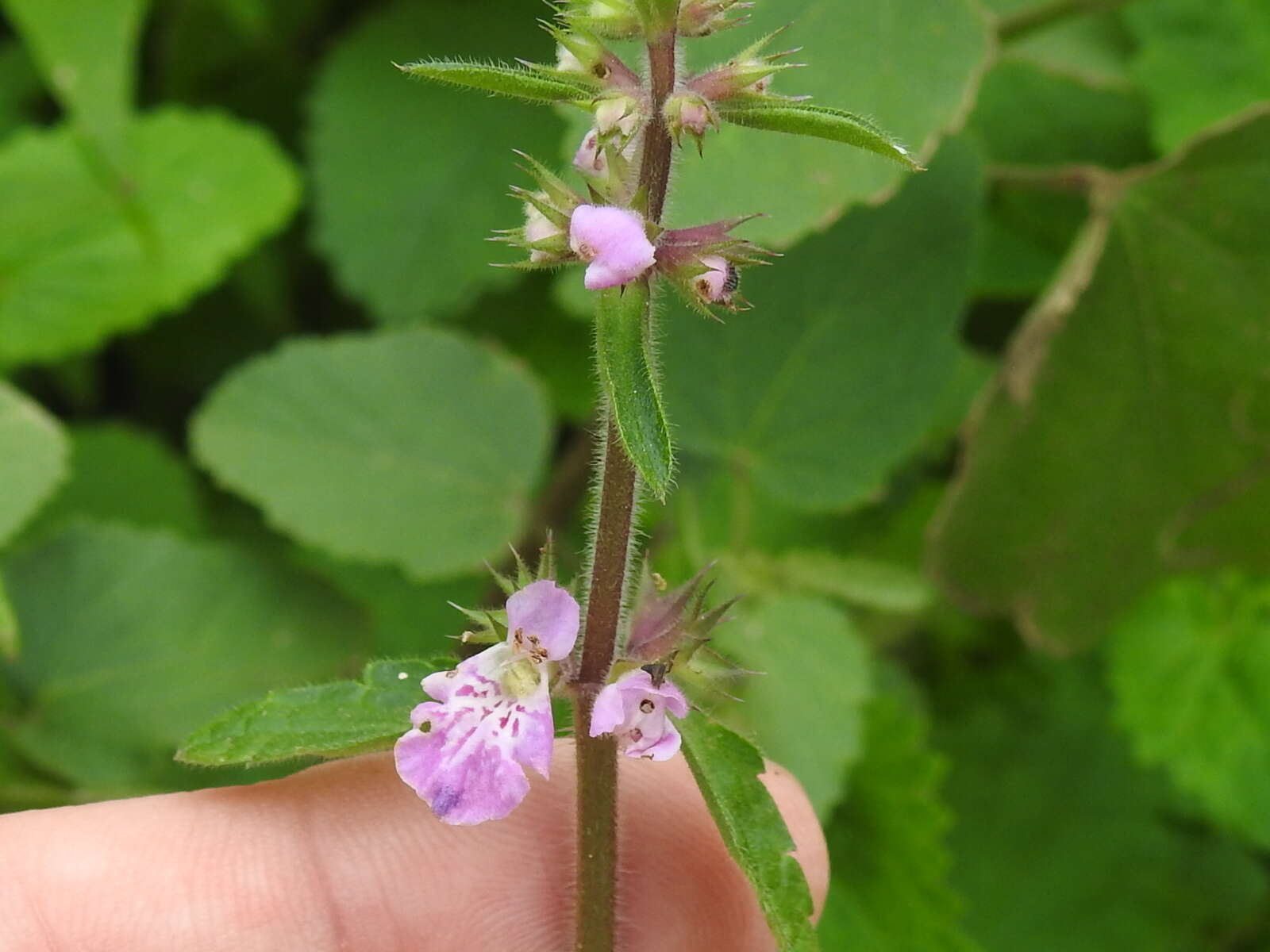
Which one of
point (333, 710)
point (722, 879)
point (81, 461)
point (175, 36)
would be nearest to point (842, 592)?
point (722, 879)

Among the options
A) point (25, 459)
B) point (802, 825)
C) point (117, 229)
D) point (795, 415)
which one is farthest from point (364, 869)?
point (117, 229)

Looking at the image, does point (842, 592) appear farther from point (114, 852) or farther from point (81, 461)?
point (81, 461)

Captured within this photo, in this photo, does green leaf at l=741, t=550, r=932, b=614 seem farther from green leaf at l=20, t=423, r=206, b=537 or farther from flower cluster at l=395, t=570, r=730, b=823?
green leaf at l=20, t=423, r=206, b=537

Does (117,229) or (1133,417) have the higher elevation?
(117,229)

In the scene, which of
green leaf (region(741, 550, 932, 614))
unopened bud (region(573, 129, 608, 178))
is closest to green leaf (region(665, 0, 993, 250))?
unopened bud (region(573, 129, 608, 178))

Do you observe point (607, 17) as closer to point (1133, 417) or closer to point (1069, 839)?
point (1133, 417)

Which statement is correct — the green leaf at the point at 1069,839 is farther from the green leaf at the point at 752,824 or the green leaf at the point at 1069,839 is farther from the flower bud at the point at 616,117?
the flower bud at the point at 616,117
